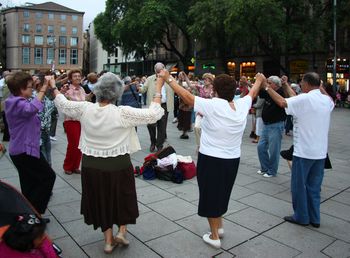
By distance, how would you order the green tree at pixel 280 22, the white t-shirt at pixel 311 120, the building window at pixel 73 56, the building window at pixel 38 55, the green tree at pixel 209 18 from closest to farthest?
the white t-shirt at pixel 311 120 → the green tree at pixel 280 22 → the green tree at pixel 209 18 → the building window at pixel 38 55 → the building window at pixel 73 56

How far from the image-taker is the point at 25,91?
12.5 ft

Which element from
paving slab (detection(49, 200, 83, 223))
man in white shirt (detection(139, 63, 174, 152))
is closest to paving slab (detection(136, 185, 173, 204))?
paving slab (detection(49, 200, 83, 223))

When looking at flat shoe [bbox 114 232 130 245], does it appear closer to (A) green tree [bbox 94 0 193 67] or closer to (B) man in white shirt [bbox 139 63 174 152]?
(B) man in white shirt [bbox 139 63 174 152]

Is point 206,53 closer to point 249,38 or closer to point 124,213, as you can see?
point 249,38

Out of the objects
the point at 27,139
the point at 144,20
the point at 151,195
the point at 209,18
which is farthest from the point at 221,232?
the point at 144,20

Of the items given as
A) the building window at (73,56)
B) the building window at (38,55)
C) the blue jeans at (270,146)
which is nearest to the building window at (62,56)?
the building window at (73,56)

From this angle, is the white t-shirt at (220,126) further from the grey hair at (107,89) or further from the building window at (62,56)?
the building window at (62,56)

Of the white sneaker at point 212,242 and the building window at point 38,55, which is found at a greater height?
the building window at point 38,55

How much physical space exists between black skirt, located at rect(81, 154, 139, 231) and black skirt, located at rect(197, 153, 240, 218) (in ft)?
2.37

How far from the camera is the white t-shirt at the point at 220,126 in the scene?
3490 mm

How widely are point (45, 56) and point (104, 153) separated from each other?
9713 centimetres

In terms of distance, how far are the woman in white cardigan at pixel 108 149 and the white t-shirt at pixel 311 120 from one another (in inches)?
70.4

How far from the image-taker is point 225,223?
4.35 m

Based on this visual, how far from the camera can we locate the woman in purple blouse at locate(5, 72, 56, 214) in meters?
3.66
